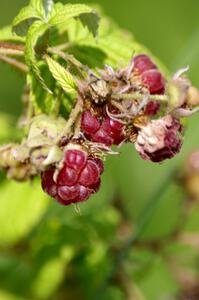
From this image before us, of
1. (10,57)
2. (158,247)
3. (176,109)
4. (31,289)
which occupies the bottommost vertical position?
(31,289)

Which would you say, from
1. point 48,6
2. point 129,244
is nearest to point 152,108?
point 48,6

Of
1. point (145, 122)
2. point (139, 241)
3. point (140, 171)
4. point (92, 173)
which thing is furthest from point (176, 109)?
point (140, 171)

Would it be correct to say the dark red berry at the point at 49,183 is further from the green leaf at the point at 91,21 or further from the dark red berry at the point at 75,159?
the green leaf at the point at 91,21

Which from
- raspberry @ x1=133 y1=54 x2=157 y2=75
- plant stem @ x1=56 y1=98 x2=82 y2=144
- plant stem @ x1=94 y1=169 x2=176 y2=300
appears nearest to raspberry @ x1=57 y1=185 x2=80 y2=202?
plant stem @ x1=56 y1=98 x2=82 y2=144

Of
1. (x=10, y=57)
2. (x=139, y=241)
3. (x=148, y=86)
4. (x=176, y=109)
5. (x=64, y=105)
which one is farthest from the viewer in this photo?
(x=139, y=241)

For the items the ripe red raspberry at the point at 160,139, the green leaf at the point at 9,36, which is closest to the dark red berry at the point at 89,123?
the ripe red raspberry at the point at 160,139

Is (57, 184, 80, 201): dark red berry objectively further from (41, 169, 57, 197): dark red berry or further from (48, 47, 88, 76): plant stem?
(48, 47, 88, 76): plant stem

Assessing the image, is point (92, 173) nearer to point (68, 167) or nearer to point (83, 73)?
point (68, 167)
